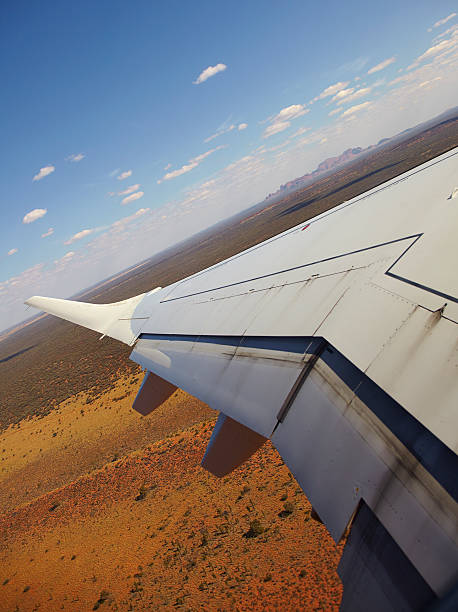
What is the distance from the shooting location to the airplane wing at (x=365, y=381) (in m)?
1.44

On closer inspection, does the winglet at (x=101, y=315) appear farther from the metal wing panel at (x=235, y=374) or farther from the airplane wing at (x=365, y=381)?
the airplane wing at (x=365, y=381)

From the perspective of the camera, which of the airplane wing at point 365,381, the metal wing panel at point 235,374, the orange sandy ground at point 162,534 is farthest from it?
the orange sandy ground at point 162,534

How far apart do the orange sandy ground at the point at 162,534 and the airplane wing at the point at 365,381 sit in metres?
5.52

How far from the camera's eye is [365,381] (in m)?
2.05

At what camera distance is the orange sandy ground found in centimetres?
668

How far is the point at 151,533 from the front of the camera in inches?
346

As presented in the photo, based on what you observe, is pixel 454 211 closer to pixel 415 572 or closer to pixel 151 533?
pixel 415 572

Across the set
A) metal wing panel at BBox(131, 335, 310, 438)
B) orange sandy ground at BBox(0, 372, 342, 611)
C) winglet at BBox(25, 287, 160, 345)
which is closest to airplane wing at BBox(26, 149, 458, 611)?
metal wing panel at BBox(131, 335, 310, 438)

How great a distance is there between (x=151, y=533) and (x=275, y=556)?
12.8 feet

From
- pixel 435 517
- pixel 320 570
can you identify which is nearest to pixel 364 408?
pixel 435 517

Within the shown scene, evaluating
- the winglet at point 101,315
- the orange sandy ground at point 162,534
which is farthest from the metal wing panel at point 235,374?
the orange sandy ground at point 162,534

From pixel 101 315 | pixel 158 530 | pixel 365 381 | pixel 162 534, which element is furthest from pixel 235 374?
pixel 158 530

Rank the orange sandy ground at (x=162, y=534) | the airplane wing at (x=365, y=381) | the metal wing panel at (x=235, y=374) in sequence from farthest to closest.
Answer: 1. the orange sandy ground at (x=162, y=534)
2. the metal wing panel at (x=235, y=374)
3. the airplane wing at (x=365, y=381)

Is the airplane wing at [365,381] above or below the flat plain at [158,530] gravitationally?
above
